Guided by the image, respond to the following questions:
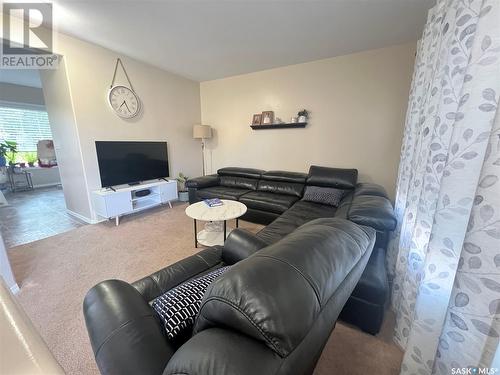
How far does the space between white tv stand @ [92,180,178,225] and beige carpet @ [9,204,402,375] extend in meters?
0.19

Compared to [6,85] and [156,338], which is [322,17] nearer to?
[156,338]

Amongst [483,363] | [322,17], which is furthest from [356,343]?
[322,17]

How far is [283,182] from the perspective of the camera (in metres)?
3.54

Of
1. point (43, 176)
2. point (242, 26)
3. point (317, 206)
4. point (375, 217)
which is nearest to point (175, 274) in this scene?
point (375, 217)

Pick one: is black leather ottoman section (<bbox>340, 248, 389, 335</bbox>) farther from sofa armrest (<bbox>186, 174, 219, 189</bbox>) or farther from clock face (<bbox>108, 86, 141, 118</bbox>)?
clock face (<bbox>108, 86, 141, 118</bbox>)

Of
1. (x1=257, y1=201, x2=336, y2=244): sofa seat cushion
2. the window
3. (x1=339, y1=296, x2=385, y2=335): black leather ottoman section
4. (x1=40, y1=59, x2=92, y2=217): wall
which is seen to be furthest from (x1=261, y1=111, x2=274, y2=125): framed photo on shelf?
the window

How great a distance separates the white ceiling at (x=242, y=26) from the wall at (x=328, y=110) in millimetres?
265

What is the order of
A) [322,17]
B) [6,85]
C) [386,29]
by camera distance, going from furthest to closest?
[6,85], [386,29], [322,17]

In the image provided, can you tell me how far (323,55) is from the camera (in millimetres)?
3098

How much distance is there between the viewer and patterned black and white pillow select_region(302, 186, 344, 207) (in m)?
2.84

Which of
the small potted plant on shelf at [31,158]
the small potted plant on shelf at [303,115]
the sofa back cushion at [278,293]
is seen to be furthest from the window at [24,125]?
the sofa back cushion at [278,293]

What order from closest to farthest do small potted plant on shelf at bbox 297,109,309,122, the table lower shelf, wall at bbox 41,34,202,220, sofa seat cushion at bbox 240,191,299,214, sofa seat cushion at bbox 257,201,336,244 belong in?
sofa seat cushion at bbox 257,201,336,244 → the table lower shelf → wall at bbox 41,34,202,220 → sofa seat cushion at bbox 240,191,299,214 → small potted plant on shelf at bbox 297,109,309,122

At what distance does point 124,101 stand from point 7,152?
4377 mm

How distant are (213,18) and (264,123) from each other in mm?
1877
